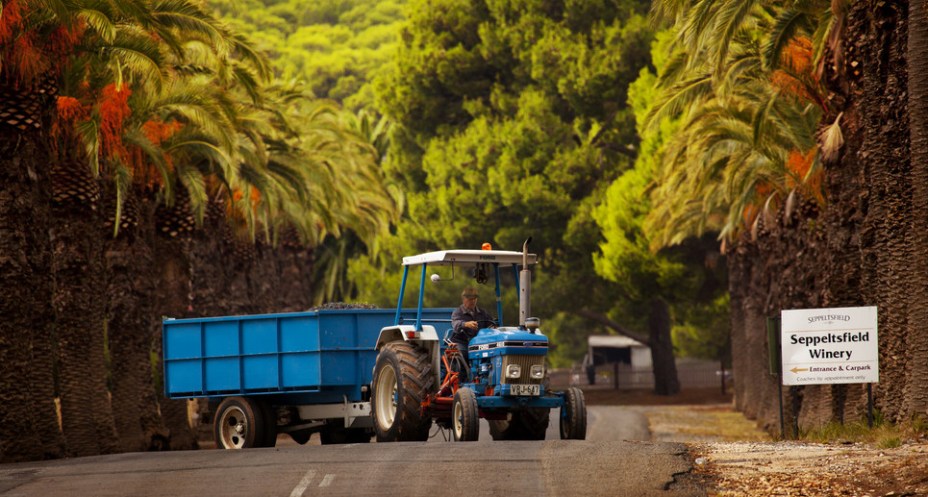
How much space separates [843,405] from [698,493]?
14219 millimetres

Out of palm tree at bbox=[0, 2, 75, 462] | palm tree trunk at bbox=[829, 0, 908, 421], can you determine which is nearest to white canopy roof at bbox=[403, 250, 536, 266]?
palm tree trunk at bbox=[829, 0, 908, 421]

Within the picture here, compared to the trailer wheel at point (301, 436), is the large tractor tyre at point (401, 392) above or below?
above

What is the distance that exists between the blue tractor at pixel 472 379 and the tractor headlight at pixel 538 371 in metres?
0.01

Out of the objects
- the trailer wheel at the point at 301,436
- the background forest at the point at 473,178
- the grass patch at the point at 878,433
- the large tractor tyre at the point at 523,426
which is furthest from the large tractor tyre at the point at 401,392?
the background forest at the point at 473,178

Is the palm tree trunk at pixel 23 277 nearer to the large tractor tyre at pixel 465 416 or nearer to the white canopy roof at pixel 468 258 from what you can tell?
the white canopy roof at pixel 468 258

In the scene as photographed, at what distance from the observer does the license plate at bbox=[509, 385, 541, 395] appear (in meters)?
17.8

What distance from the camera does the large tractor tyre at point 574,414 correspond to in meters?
18.3

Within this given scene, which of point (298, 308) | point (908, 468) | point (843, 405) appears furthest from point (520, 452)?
point (298, 308)

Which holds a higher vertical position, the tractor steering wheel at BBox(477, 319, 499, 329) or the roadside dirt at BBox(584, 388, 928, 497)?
the tractor steering wheel at BBox(477, 319, 499, 329)

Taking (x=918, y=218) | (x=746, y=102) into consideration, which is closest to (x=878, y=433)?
(x=918, y=218)

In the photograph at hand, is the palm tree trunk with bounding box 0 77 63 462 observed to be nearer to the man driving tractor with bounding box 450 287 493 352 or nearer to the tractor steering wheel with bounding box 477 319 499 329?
the man driving tractor with bounding box 450 287 493 352

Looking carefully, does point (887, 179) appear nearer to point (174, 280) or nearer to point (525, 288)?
point (525, 288)

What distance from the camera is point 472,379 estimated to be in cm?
1875

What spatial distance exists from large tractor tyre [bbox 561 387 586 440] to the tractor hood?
72cm
